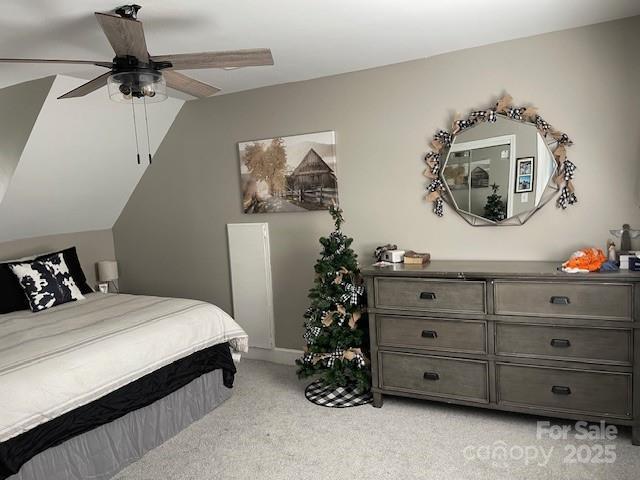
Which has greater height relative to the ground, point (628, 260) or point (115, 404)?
point (628, 260)

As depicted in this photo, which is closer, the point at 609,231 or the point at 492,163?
the point at 609,231

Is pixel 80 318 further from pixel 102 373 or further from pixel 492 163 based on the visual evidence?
pixel 492 163

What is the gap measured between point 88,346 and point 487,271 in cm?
232

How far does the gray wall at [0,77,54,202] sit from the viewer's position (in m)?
3.37

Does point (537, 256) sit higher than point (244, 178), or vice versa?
point (244, 178)

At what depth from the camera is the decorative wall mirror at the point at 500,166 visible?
10.4 ft

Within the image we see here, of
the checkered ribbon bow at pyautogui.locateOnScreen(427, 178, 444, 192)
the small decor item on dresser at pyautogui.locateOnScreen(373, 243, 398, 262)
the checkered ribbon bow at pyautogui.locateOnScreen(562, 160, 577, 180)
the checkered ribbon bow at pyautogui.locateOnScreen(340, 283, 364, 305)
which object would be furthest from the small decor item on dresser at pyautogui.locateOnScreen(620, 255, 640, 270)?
the checkered ribbon bow at pyautogui.locateOnScreen(340, 283, 364, 305)

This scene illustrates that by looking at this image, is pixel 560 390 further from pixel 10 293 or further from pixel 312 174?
pixel 10 293

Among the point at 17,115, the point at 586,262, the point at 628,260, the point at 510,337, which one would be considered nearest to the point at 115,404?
the point at 17,115

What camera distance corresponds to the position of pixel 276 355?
439cm

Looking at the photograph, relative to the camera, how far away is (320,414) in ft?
10.9

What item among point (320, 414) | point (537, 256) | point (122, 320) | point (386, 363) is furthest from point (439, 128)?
point (122, 320)

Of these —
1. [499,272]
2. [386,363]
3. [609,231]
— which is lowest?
[386,363]

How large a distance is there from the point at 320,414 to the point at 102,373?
4.64 feet
